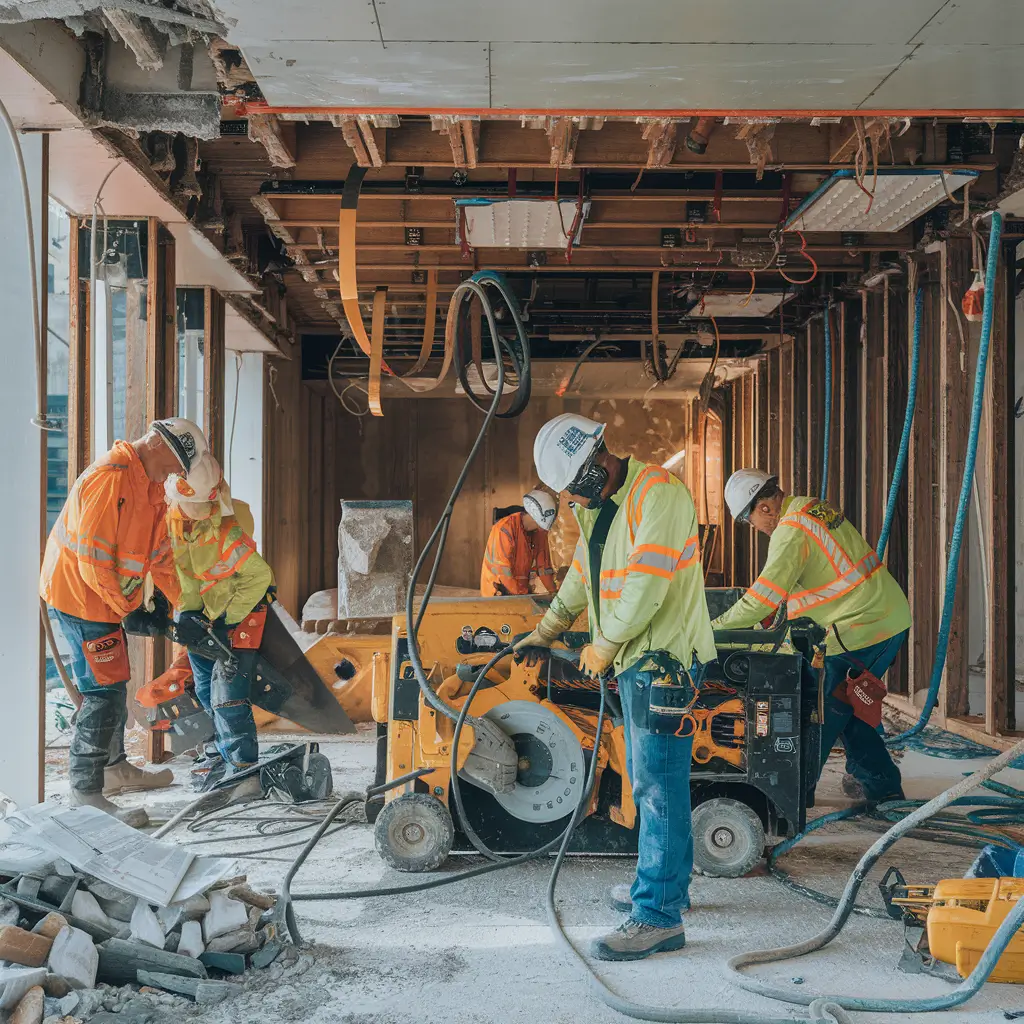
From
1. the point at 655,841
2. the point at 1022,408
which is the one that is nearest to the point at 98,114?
the point at 655,841

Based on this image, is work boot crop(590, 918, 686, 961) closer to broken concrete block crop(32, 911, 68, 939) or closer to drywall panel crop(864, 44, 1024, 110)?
broken concrete block crop(32, 911, 68, 939)

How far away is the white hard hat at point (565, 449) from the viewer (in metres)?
3.27

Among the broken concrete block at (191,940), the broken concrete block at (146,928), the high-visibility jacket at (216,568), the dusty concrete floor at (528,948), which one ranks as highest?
the high-visibility jacket at (216,568)

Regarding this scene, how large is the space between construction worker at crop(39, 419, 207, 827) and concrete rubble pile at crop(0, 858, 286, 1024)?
141cm

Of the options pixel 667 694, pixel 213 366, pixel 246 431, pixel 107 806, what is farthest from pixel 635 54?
pixel 246 431

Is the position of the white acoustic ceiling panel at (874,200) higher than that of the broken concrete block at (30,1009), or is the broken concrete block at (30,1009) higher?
the white acoustic ceiling panel at (874,200)

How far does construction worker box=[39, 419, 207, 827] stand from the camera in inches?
170

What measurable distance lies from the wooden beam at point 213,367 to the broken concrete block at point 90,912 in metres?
4.41

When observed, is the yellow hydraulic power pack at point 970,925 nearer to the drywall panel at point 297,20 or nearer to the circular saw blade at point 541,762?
the circular saw blade at point 541,762

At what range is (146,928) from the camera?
9.28 feet

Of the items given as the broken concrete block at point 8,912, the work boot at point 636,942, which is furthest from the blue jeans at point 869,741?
the broken concrete block at point 8,912

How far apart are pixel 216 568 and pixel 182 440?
67 cm

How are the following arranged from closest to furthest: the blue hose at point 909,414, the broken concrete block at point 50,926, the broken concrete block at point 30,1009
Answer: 1. the broken concrete block at point 30,1009
2. the broken concrete block at point 50,926
3. the blue hose at point 909,414

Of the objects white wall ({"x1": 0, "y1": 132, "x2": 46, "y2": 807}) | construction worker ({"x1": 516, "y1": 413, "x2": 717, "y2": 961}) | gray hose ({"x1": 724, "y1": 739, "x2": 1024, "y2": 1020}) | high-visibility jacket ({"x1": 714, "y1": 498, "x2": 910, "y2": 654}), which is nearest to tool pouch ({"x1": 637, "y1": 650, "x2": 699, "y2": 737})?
construction worker ({"x1": 516, "y1": 413, "x2": 717, "y2": 961})
